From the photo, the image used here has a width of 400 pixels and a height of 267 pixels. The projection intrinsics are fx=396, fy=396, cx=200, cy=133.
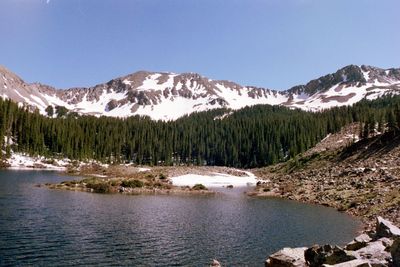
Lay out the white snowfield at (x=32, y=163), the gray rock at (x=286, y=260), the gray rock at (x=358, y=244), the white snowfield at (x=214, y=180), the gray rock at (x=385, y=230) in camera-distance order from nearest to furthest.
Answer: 1. the gray rock at (x=286, y=260)
2. the gray rock at (x=358, y=244)
3. the gray rock at (x=385, y=230)
4. the white snowfield at (x=214, y=180)
5. the white snowfield at (x=32, y=163)

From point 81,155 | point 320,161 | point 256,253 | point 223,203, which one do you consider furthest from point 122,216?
point 81,155

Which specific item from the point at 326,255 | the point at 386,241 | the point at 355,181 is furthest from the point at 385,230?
the point at 355,181

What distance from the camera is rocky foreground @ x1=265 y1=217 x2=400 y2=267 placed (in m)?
22.5

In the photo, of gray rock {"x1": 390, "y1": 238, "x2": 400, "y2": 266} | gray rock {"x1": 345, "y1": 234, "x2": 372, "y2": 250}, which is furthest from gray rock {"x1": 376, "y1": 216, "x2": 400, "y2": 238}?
gray rock {"x1": 390, "y1": 238, "x2": 400, "y2": 266}

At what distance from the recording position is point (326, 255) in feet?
88.1

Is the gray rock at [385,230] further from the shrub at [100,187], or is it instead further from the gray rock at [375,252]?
the shrub at [100,187]

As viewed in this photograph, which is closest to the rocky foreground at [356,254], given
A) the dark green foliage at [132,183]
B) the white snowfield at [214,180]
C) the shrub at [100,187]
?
the shrub at [100,187]

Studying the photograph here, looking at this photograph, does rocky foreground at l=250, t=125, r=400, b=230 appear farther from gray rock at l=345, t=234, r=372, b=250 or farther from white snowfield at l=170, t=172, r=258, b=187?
gray rock at l=345, t=234, r=372, b=250

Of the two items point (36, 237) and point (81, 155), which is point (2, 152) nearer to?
point (81, 155)

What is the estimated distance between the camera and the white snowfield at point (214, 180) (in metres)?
112

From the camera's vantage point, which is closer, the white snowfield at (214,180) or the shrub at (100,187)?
the shrub at (100,187)

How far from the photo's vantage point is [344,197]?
70.2 meters

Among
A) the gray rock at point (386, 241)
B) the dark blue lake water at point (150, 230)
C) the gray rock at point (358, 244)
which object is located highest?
the gray rock at point (386, 241)

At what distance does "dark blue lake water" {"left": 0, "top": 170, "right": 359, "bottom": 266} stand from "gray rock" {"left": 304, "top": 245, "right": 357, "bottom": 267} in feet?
15.7
